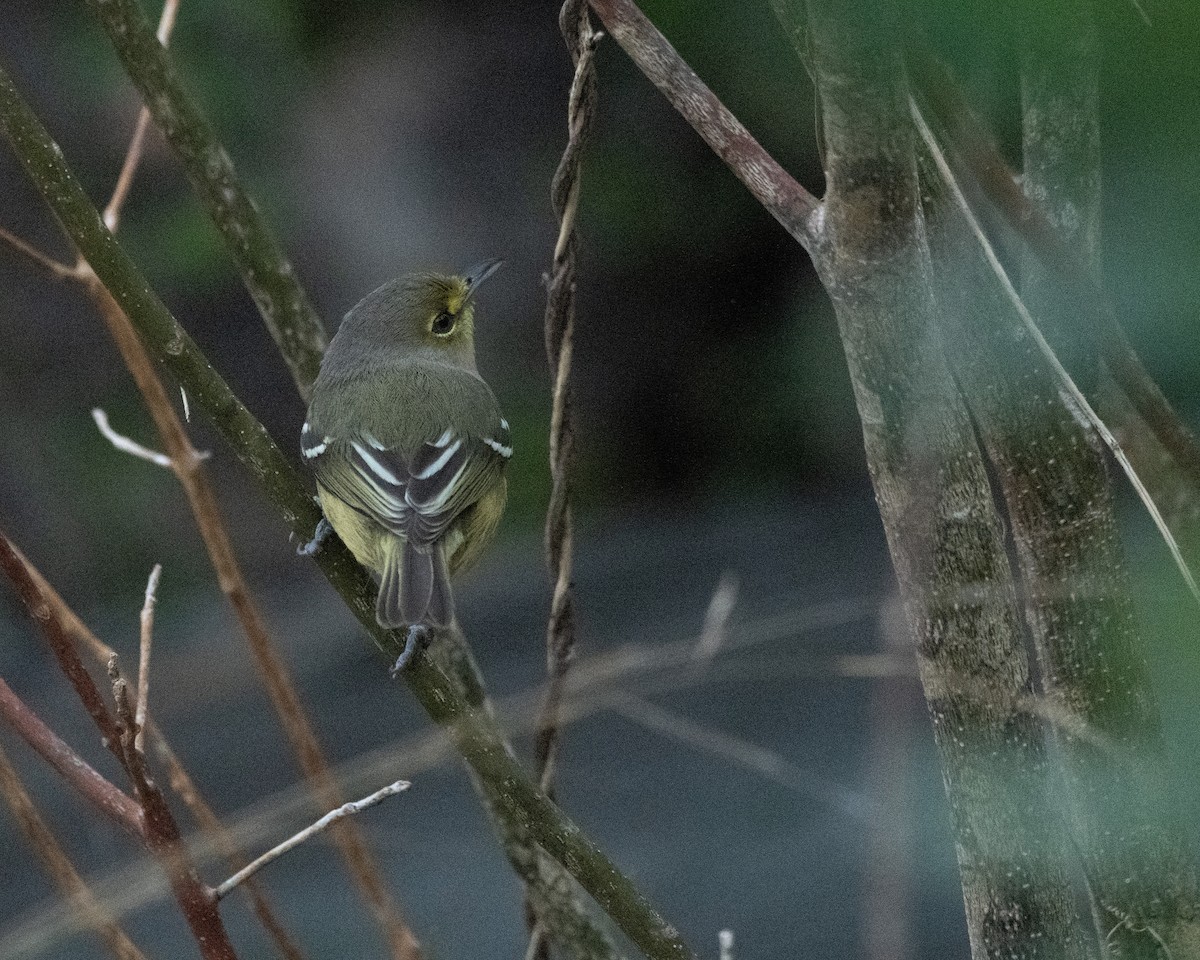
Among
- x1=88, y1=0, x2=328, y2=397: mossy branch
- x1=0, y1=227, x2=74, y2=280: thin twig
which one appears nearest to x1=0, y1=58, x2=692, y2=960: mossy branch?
x1=88, y1=0, x2=328, y2=397: mossy branch

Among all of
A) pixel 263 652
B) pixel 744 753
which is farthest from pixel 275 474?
pixel 744 753

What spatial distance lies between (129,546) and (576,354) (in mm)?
2550

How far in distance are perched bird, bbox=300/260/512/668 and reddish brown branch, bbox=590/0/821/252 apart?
44.1 inches

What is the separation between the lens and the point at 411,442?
12.7 ft

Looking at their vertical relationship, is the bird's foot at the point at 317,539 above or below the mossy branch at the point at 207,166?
below

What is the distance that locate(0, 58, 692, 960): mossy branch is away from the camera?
1.77 metres

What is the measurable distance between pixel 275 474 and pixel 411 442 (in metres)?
1.67

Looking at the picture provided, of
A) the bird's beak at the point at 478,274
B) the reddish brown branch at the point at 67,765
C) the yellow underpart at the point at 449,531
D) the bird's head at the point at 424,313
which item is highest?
the bird's beak at the point at 478,274

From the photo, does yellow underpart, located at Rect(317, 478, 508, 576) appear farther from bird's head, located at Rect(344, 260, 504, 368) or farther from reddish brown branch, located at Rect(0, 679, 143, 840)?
reddish brown branch, located at Rect(0, 679, 143, 840)

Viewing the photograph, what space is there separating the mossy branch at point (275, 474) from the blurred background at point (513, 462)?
3.61 metres

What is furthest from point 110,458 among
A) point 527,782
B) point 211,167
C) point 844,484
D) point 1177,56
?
point 1177,56

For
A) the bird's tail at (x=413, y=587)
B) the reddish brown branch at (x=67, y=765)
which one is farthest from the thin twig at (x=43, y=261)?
the reddish brown branch at (x=67, y=765)

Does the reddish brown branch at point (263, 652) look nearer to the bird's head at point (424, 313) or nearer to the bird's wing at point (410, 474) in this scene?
the bird's wing at point (410, 474)

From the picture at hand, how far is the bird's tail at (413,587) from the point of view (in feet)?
8.79
